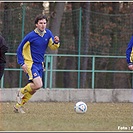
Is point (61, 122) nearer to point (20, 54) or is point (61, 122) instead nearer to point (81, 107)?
point (81, 107)

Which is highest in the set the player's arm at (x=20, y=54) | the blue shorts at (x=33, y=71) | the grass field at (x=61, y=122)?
the player's arm at (x=20, y=54)

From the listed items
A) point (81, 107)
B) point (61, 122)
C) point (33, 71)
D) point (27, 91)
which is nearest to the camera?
point (61, 122)

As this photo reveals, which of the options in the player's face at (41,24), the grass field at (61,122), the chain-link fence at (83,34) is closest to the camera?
the grass field at (61,122)

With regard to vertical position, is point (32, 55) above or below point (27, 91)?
above

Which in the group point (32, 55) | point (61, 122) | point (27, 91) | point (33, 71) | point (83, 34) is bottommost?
point (61, 122)

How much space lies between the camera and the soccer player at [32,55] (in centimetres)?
1215

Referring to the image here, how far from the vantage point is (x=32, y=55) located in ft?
40.3

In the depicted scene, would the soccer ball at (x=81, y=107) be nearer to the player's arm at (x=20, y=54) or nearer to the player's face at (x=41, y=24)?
the player's arm at (x=20, y=54)

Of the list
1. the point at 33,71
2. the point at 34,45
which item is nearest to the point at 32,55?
the point at 34,45

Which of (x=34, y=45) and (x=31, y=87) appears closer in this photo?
(x=31, y=87)

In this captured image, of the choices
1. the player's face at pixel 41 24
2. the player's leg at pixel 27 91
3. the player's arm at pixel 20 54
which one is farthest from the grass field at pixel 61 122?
the player's face at pixel 41 24

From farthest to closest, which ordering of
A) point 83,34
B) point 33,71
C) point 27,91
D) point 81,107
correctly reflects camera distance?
point 83,34 → point 27,91 → point 33,71 → point 81,107

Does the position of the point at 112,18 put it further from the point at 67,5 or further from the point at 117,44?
the point at 67,5

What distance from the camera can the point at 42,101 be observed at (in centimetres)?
1744
